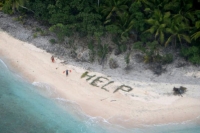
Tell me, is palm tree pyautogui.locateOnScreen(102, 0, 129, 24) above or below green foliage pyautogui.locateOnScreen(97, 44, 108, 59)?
above

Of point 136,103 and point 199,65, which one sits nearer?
point 136,103

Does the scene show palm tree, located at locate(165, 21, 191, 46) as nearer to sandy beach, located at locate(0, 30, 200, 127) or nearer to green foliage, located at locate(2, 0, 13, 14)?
sandy beach, located at locate(0, 30, 200, 127)

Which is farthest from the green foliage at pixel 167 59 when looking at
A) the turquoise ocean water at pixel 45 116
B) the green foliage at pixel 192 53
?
the turquoise ocean water at pixel 45 116

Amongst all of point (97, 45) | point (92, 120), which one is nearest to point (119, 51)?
point (97, 45)

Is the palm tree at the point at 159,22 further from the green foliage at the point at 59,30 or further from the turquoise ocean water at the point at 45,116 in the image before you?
the turquoise ocean water at the point at 45,116

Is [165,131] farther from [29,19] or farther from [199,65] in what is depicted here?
[29,19]

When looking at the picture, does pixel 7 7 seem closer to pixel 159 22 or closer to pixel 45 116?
pixel 45 116

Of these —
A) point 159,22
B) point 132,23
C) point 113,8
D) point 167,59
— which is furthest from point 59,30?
point 167,59

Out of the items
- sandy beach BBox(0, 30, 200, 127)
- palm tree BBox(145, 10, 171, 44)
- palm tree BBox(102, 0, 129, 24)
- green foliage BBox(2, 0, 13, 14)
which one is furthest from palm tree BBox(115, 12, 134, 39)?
green foliage BBox(2, 0, 13, 14)
